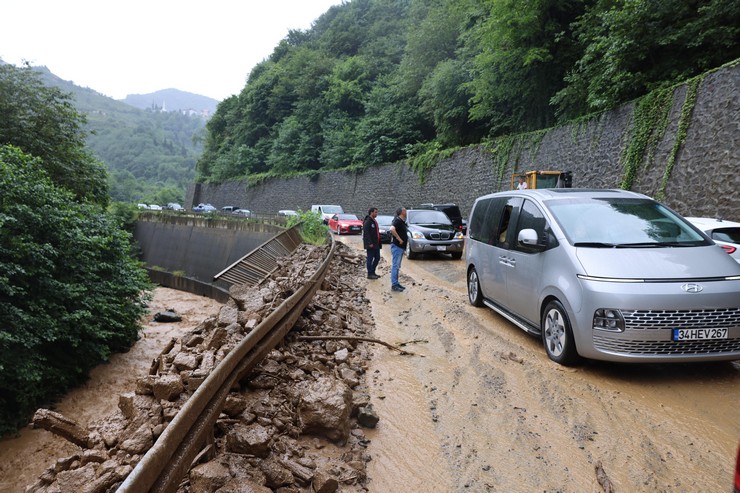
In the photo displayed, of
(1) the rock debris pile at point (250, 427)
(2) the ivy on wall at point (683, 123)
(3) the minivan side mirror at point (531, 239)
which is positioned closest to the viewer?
(1) the rock debris pile at point (250, 427)

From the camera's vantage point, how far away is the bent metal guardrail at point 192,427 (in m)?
2.05

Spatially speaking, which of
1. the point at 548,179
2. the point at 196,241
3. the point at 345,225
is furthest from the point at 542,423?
the point at 196,241

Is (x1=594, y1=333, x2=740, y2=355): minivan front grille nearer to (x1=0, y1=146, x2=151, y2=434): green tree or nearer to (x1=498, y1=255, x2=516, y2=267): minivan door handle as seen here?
(x1=498, y1=255, x2=516, y2=267): minivan door handle

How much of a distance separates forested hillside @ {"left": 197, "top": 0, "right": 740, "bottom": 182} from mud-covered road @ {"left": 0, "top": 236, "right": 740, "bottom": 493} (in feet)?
41.8

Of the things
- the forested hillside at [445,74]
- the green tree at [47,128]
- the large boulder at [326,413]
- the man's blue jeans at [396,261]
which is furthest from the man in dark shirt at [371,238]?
the green tree at [47,128]

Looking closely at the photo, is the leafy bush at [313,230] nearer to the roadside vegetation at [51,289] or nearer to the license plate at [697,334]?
the roadside vegetation at [51,289]

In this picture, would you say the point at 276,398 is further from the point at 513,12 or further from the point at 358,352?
the point at 513,12

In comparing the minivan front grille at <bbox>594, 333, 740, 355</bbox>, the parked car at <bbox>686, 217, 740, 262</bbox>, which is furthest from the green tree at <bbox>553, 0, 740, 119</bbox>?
the minivan front grille at <bbox>594, 333, 740, 355</bbox>

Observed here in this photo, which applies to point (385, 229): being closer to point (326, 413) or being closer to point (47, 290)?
point (47, 290)

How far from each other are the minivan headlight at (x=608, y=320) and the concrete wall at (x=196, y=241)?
16.7 m

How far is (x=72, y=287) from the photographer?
32.0 feet

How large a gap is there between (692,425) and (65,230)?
11748 mm

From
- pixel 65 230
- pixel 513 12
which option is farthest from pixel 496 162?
pixel 65 230

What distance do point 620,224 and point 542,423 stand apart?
2.59 metres
